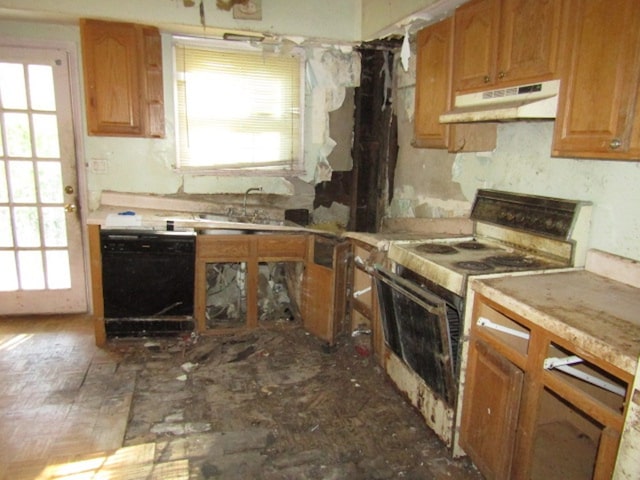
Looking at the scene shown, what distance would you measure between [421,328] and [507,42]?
4.66 ft

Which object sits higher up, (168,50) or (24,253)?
(168,50)

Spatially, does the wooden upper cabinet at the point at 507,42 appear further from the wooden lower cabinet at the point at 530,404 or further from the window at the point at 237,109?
the window at the point at 237,109

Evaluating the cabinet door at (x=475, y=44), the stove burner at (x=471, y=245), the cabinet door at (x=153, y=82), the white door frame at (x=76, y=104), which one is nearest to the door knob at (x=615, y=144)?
the cabinet door at (x=475, y=44)

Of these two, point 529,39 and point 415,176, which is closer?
point 529,39

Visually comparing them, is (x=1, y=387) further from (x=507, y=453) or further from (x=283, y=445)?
(x=507, y=453)

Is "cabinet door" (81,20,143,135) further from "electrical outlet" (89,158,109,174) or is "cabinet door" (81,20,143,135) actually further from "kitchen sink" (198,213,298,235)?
"kitchen sink" (198,213,298,235)

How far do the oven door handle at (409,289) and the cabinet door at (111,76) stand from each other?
222cm

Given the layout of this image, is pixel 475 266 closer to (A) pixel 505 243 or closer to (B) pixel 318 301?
(A) pixel 505 243

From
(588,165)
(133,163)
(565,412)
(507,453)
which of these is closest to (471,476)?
(507,453)

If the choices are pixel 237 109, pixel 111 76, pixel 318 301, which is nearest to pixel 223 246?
pixel 318 301

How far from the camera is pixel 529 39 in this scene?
1.98 meters

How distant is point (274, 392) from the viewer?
274cm

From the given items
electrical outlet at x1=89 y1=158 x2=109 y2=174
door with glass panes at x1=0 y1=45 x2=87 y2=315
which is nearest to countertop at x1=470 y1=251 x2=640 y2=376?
electrical outlet at x1=89 y1=158 x2=109 y2=174

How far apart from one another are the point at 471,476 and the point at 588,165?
1.55 metres
